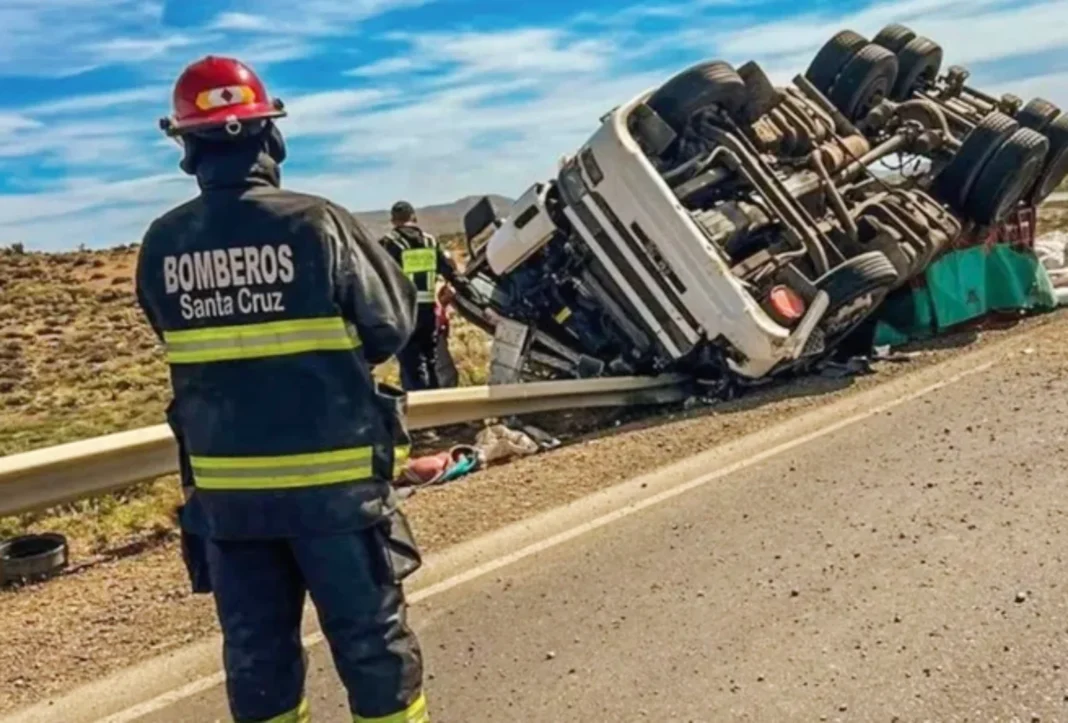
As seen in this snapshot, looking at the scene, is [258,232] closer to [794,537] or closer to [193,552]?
[193,552]

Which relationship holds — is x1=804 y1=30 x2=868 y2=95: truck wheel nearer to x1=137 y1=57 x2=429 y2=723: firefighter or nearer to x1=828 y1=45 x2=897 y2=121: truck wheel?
x1=828 y1=45 x2=897 y2=121: truck wheel

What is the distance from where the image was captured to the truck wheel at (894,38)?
11.0 m

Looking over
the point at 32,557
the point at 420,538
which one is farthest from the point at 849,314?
the point at 32,557

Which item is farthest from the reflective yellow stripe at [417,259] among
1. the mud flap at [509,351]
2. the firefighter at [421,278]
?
the mud flap at [509,351]

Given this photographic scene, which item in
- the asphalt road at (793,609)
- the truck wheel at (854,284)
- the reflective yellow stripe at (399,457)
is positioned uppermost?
the reflective yellow stripe at (399,457)

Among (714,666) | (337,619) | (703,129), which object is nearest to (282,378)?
(337,619)

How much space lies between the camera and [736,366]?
301 inches

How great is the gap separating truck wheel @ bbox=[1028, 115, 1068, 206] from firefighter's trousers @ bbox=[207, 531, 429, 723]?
8.80 metres

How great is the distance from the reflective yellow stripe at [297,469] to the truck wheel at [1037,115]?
8940 millimetres

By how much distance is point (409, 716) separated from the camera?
2877 millimetres

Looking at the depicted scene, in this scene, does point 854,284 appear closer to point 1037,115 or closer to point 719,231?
point 719,231

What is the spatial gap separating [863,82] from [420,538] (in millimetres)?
6494

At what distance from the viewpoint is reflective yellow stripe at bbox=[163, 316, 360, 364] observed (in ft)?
9.13

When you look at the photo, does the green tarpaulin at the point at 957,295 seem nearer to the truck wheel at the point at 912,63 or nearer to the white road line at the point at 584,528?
the white road line at the point at 584,528
